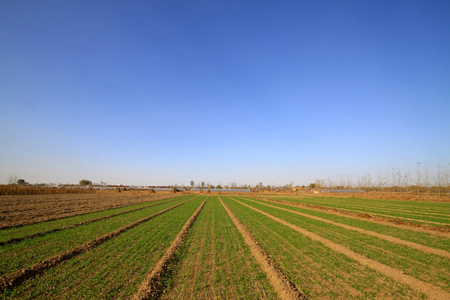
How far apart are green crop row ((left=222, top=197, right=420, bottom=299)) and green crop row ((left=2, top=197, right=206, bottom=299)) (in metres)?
5.50

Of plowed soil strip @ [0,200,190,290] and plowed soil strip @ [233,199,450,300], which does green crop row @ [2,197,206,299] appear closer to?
plowed soil strip @ [0,200,190,290]

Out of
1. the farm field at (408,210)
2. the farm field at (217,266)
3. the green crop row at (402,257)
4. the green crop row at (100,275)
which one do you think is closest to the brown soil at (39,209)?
the farm field at (217,266)

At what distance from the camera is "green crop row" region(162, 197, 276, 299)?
5973 mm

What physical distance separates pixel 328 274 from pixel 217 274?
13.6 feet

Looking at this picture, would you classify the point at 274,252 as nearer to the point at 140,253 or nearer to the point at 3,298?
the point at 140,253

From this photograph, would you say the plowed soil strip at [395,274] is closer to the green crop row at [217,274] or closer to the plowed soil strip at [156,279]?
the green crop row at [217,274]

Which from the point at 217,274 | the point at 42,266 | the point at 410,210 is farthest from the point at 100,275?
the point at 410,210

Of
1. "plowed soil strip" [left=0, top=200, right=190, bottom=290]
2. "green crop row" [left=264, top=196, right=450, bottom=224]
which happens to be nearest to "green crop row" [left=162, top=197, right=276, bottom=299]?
"plowed soil strip" [left=0, top=200, right=190, bottom=290]

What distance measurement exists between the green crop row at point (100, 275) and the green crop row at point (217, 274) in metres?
1.27

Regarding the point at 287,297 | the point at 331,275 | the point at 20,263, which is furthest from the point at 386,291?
the point at 20,263

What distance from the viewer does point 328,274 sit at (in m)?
7.50

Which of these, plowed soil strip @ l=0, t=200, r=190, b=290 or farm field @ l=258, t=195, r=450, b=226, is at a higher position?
plowed soil strip @ l=0, t=200, r=190, b=290

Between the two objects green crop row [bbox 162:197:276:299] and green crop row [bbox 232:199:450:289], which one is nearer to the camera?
green crop row [bbox 162:197:276:299]

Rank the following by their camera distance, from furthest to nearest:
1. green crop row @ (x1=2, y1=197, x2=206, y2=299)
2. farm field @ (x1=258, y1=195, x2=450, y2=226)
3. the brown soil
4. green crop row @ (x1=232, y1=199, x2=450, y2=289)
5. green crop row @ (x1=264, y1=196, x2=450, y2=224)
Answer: green crop row @ (x1=264, y1=196, x2=450, y2=224) → farm field @ (x1=258, y1=195, x2=450, y2=226) → the brown soil → green crop row @ (x1=232, y1=199, x2=450, y2=289) → green crop row @ (x1=2, y1=197, x2=206, y2=299)
